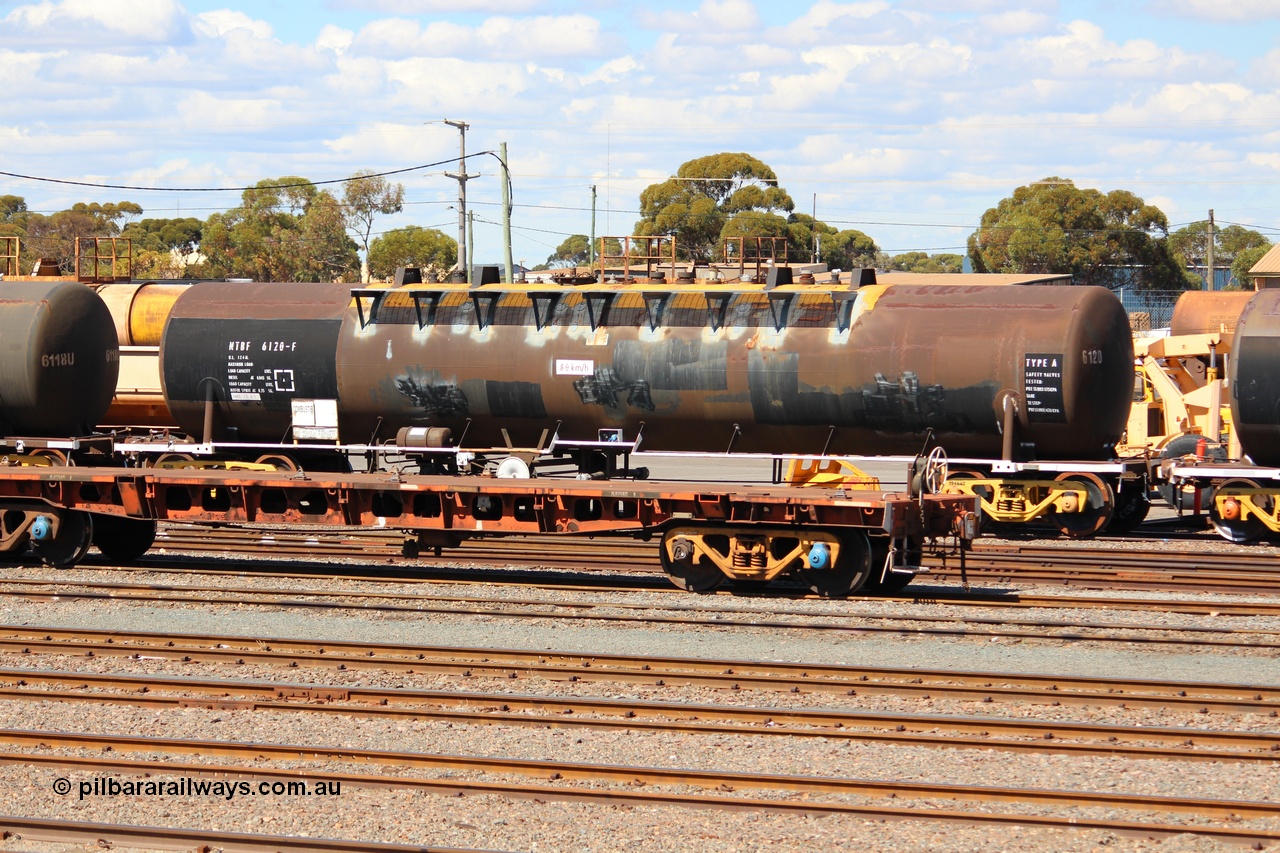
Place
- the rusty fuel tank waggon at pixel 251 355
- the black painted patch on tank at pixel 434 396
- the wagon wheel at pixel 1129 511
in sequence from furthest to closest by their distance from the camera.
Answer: the wagon wheel at pixel 1129 511 → the rusty fuel tank waggon at pixel 251 355 → the black painted patch on tank at pixel 434 396

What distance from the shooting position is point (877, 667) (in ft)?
41.4

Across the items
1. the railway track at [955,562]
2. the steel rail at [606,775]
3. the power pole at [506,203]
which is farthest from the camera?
the power pole at [506,203]

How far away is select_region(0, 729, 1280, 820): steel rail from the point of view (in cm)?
902

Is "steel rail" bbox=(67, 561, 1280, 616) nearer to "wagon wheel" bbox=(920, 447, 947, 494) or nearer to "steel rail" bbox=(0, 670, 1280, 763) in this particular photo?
"wagon wheel" bbox=(920, 447, 947, 494)

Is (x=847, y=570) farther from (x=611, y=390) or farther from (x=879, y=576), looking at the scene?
(x=611, y=390)

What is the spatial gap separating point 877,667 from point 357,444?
10.0 meters

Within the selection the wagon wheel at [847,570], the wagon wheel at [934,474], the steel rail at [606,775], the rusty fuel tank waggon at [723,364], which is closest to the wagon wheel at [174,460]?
the rusty fuel tank waggon at [723,364]

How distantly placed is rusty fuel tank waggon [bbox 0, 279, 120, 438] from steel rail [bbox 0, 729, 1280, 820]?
33.4 feet

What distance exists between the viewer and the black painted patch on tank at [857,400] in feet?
59.7

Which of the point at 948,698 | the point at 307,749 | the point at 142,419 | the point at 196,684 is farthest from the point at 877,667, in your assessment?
the point at 142,419

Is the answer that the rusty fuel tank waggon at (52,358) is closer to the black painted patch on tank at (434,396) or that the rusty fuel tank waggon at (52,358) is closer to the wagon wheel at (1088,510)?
the black painted patch on tank at (434,396)

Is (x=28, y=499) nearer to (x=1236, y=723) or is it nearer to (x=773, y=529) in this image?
(x=773, y=529)

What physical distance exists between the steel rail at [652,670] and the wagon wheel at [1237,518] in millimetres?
9261

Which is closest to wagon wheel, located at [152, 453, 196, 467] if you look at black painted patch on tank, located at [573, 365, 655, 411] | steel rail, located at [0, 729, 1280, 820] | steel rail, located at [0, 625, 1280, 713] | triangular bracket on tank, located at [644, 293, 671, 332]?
black painted patch on tank, located at [573, 365, 655, 411]
